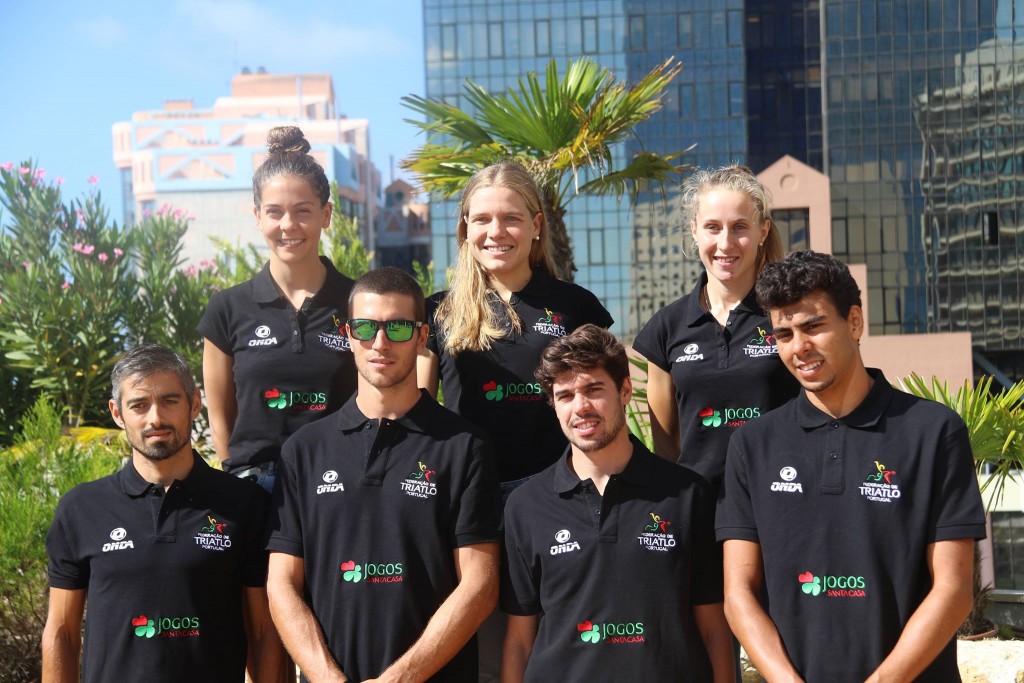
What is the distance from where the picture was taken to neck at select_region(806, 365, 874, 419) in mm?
3859

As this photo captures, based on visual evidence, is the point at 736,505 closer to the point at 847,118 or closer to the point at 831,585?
the point at 831,585

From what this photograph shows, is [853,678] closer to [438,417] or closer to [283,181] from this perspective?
[438,417]

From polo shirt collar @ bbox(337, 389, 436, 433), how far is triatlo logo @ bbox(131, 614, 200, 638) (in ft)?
2.95

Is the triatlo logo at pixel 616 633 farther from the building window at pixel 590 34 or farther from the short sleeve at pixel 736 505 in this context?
the building window at pixel 590 34

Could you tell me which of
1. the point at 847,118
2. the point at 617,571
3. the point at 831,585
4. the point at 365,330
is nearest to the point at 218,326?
the point at 365,330

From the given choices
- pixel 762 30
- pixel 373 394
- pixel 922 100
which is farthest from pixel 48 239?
pixel 762 30

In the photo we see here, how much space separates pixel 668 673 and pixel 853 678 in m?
0.61

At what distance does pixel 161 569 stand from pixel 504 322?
169 centimetres

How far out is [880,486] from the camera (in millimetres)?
3719

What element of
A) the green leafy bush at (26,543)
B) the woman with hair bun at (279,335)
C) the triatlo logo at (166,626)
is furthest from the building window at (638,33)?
the triatlo logo at (166,626)

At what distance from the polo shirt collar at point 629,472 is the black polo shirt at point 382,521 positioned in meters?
0.27

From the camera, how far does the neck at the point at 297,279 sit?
505 centimetres

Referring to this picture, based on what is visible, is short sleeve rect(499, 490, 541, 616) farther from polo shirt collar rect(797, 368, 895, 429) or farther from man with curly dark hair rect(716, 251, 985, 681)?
polo shirt collar rect(797, 368, 895, 429)

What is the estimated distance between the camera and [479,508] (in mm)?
4141
